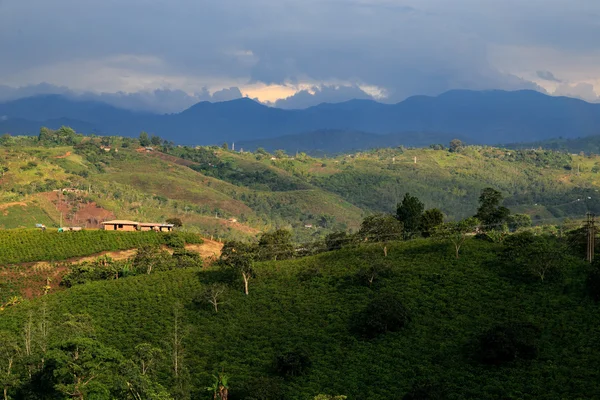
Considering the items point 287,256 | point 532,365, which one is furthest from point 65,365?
point 287,256

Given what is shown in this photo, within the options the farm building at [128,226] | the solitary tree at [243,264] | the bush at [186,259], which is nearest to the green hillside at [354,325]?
the solitary tree at [243,264]

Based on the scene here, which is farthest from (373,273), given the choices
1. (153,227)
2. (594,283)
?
→ (153,227)

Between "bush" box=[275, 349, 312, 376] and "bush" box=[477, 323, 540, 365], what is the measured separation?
14849 millimetres

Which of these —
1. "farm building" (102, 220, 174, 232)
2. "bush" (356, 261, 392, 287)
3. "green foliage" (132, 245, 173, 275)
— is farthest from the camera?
"farm building" (102, 220, 174, 232)

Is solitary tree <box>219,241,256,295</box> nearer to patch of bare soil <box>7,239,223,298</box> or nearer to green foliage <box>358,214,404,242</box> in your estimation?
green foliage <box>358,214,404,242</box>

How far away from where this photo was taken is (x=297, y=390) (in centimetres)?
5231

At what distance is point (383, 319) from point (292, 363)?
1049cm

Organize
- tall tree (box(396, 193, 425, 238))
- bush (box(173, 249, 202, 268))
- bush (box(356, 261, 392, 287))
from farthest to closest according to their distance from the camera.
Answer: tall tree (box(396, 193, 425, 238)) < bush (box(173, 249, 202, 268)) < bush (box(356, 261, 392, 287))

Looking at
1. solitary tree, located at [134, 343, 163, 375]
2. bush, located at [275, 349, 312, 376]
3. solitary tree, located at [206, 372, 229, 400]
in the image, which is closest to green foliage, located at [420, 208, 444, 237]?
bush, located at [275, 349, 312, 376]

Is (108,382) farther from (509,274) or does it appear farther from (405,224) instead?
(405,224)

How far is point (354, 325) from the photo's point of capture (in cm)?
6288

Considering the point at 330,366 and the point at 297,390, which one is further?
the point at 330,366

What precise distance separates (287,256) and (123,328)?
33694 millimetres

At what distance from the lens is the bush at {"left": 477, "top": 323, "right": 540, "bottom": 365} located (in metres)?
51.9
